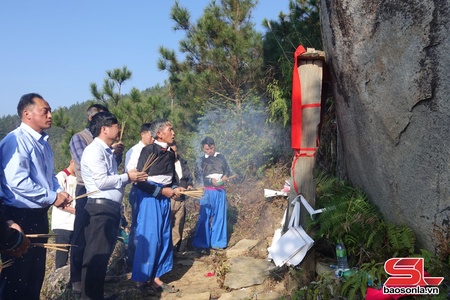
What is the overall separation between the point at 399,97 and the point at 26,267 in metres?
3.77

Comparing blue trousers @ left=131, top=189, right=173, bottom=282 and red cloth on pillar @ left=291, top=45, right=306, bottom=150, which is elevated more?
red cloth on pillar @ left=291, top=45, right=306, bottom=150

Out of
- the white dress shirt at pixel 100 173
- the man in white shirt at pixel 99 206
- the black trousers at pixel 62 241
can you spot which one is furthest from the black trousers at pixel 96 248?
the black trousers at pixel 62 241

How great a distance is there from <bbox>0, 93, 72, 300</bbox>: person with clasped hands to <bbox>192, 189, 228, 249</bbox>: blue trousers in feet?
11.4

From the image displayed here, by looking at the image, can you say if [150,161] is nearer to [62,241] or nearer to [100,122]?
[100,122]

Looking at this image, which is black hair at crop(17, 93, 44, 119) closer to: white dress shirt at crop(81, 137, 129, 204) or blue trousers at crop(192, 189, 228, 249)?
white dress shirt at crop(81, 137, 129, 204)

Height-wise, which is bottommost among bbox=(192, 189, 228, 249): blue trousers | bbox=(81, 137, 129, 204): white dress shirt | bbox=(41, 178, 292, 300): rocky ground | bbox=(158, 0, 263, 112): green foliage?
bbox=(41, 178, 292, 300): rocky ground

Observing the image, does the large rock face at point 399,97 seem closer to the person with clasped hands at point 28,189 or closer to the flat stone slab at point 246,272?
the flat stone slab at point 246,272

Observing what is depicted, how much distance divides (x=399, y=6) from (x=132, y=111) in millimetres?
7091

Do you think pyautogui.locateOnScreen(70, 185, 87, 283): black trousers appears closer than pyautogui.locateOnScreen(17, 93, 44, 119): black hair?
No

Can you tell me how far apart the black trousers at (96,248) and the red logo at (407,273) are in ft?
9.22

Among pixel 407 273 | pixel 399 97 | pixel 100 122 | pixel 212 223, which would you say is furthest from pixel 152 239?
pixel 399 97

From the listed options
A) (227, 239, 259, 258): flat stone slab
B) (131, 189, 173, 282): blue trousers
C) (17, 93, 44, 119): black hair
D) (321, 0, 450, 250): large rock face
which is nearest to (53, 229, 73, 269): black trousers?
(131, 189, 173, 282): blue trousers

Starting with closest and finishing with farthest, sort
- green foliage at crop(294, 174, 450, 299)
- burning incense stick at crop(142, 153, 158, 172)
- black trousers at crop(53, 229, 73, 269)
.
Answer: green foliage at crop(294, 174, 450, 299) < burning incense stick at crop(142, 153, 158, 172) < black trousers at crop(53, 229, 73, 269)

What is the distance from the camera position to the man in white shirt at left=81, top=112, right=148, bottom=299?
4156 millimetres
